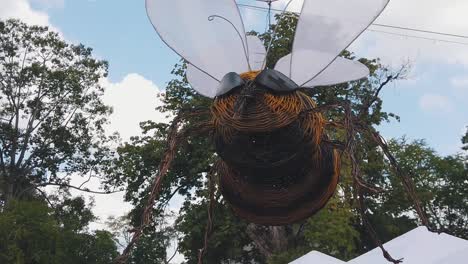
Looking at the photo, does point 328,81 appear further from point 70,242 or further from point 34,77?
point 34,77

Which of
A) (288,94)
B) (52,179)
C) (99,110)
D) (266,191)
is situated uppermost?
(99,110)

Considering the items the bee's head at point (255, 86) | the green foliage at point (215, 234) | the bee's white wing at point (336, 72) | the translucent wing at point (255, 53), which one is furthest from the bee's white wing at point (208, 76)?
the green foliage at point (215, 234)

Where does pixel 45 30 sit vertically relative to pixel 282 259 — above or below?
above

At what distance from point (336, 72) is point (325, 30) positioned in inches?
7.7

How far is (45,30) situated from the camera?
15.6m

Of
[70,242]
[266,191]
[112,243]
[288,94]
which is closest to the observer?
[288,94]

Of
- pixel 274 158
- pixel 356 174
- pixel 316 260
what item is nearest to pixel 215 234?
pixel 316 260

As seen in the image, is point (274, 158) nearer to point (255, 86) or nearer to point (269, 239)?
point (255, 86)

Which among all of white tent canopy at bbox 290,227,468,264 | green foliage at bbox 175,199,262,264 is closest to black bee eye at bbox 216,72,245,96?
white tent canopy at bbox 290,227,468,264

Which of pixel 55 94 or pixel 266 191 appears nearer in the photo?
pixel 266 191

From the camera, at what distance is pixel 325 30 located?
1.71m

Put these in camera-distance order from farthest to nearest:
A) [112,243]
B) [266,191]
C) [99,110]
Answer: [99,110] → [112,243] → [266,191]

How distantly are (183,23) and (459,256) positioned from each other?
282 centimetres

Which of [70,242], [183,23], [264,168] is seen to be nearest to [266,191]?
[264,168]
